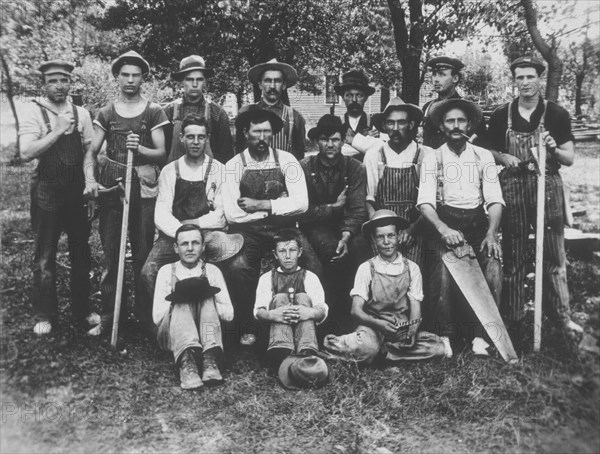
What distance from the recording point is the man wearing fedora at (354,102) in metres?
6.43

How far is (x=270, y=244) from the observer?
5.53m

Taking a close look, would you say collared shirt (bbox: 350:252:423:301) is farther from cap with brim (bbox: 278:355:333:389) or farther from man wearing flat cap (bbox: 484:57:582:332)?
man wearing flat cap (bbox: 484:57:582:332)

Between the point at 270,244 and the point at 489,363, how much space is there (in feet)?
7.12

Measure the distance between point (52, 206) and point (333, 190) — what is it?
259 cm

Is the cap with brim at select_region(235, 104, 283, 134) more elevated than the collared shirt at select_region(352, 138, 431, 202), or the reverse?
the cap with brim at select_region(235, 104, 283, 134)

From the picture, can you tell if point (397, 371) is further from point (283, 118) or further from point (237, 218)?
point (283, 118)

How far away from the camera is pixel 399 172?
555 cm

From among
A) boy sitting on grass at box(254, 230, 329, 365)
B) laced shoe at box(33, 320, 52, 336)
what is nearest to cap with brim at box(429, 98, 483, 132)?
boy sitting on grass at box(254, 230, 329, 365)

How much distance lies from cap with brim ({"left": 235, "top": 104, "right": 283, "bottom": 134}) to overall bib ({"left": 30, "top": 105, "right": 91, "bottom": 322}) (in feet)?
4.97

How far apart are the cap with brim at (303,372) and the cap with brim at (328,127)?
2.12m

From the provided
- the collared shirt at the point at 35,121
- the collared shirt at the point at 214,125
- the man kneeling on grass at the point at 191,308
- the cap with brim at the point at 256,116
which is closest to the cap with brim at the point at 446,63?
the cap with brim at the point at 256,116

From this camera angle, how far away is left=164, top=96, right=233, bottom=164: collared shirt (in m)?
5.99

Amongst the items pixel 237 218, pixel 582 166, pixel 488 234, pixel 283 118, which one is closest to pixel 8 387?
pixel 237 218

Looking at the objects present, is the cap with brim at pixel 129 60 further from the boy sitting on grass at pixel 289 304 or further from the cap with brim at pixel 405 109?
the cap with brim at pixel 405 109
